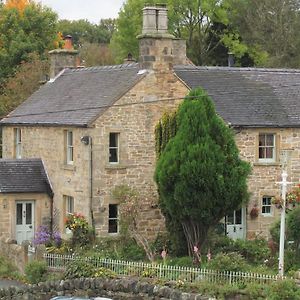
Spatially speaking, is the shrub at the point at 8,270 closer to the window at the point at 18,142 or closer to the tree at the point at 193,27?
the window at the point at 18,142

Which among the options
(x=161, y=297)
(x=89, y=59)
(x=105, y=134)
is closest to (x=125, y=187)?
(x=105, y=134)

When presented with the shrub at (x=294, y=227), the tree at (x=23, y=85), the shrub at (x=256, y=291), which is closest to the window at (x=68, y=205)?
the shrub at (x=294, y=227)

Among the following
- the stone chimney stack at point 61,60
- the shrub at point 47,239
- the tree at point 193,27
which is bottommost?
the shrub at point 47,239

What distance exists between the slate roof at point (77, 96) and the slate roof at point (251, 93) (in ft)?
9.32

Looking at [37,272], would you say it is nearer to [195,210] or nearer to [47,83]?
[195,210]

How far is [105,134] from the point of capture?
35531 millimetres

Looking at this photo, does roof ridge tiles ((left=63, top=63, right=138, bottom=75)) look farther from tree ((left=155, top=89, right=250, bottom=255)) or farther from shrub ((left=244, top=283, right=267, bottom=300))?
shrub ((left=244, top=283, right=267, bottom=300))

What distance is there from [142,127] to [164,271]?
27.5ft

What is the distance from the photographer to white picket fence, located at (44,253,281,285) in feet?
90.6

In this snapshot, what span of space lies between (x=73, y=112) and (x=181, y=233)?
7.16 m

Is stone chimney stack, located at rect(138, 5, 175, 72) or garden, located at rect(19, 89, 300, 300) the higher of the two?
stone chimney stack, located at rect(138, 5, 175, 72)

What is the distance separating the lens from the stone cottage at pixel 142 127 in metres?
35.6

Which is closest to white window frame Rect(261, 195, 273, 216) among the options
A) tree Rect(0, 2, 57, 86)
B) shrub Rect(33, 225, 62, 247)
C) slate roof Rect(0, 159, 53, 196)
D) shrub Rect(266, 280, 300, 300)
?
shrub Rect(33, 225, 62, 247)

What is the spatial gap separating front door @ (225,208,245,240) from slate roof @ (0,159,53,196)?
746 centimetres
